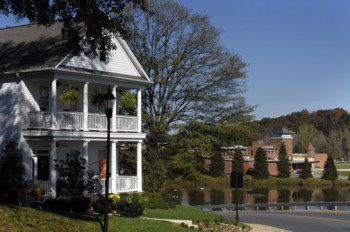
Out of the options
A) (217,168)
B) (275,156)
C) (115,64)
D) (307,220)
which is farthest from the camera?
(275,156)

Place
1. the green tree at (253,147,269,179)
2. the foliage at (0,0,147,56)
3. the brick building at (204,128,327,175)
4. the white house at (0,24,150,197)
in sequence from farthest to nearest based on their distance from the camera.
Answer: the brick building at (204,128,327,175)
the green tree at (253,147,269,179)
the white house at (0,24,150,197)
the foliage at (0,0,147,56)

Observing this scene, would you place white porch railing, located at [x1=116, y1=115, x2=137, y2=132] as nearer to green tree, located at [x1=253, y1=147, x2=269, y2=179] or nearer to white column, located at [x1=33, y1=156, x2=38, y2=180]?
white column, located at [x1=33, y1=156, x2=38, y2=180]

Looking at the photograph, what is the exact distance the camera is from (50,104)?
26.1 meters

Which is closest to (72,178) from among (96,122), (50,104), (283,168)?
(96,122)

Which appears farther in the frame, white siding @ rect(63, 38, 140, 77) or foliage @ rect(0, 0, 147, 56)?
white siding @ rect(63, 38, 140, 77)

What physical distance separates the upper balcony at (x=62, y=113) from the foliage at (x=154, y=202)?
412 cm

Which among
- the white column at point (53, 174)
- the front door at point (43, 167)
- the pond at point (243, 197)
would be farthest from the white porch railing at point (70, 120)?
the pond at point (243, 197)

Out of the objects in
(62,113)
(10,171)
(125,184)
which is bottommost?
(125,184)

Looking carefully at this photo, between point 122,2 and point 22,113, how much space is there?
1065 centimetres

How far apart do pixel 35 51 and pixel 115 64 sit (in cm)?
449

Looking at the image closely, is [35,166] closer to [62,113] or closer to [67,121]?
[67,121]

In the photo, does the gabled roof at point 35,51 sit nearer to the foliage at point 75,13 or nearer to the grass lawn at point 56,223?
the foliage at point 75,13

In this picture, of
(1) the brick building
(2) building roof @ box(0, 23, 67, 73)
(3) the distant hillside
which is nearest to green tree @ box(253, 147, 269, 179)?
(1) the brick building

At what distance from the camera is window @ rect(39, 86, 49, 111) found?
27.1 metres
